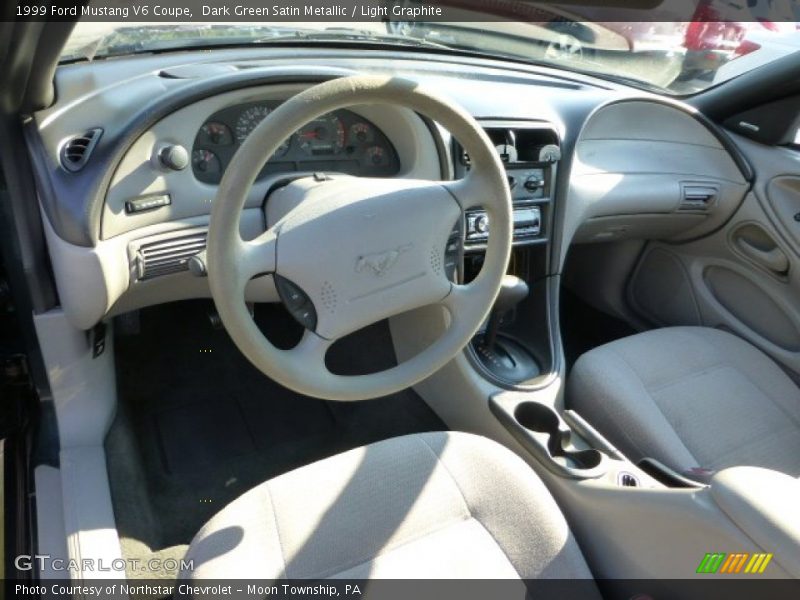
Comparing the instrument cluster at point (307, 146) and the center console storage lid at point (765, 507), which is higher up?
the instrument cluster at point (307, 146)

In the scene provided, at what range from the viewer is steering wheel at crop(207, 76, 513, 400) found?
104 cm

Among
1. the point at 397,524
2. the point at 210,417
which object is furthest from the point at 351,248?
the point at 210,417

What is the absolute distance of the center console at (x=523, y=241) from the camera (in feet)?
6.15

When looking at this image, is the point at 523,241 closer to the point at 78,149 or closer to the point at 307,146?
the point at 307,146

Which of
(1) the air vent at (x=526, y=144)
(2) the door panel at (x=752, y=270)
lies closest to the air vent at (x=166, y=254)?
(1) the air vent at (x=526, y=144)

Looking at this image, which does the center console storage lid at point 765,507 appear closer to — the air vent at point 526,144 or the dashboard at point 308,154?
the dashboard at point 308,154

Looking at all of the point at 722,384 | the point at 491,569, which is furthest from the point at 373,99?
the point at 722,384

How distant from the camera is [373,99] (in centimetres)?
110

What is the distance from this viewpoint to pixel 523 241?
1.99 meters

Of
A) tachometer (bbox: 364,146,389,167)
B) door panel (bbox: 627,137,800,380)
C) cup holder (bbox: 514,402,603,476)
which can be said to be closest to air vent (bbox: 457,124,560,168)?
tachometer (bbox: 364,146,389,167)

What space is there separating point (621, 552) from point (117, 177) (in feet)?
4.28

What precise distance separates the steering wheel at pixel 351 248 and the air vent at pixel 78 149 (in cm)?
44

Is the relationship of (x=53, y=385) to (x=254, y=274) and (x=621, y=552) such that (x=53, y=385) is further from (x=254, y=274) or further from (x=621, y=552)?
(x=621, y=552)

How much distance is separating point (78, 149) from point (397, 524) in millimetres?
1029
